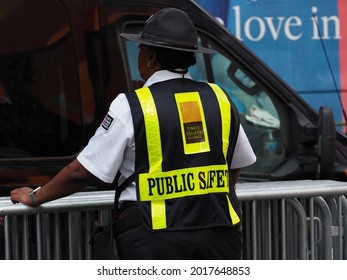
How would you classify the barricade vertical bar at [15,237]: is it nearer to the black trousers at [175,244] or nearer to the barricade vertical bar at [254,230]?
the black trousers at [175,244]

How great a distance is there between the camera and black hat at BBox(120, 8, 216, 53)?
9.18ft

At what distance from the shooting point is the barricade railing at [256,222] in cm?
327

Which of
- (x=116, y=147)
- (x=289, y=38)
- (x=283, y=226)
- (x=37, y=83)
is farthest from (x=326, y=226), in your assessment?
(x=289, y=38)

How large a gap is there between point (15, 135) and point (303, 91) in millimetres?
4930

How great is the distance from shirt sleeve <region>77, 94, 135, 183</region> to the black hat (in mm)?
245

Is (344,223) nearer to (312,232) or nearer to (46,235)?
(312,232)

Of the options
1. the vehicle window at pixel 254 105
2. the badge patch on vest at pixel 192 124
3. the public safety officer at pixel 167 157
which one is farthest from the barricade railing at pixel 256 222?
the badge patch on vest at pixel 192 124

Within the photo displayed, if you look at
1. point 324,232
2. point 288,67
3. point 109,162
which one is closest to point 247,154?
point 109,162

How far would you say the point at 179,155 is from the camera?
2.77m

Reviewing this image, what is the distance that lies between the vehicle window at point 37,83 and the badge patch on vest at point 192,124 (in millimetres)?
1188

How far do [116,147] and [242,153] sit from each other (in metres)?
0.57

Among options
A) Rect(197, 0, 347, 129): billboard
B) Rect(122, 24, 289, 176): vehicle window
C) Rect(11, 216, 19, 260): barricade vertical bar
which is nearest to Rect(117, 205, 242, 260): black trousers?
Rect(11, 216, 19, 260): barricade vertical bar
